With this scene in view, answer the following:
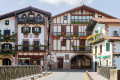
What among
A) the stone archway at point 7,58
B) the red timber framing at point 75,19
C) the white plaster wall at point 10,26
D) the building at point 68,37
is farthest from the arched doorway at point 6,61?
the red timber framing at point 75,19

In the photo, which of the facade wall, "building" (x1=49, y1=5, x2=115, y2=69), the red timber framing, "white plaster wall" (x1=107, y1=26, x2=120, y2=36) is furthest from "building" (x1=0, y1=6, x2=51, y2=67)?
the facade wall

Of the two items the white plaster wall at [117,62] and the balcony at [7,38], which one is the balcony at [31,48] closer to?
the balcony at [7,38]

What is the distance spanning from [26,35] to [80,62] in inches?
482

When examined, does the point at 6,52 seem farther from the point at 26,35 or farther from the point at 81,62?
the point at 81,62

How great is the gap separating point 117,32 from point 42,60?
18513 millimetres

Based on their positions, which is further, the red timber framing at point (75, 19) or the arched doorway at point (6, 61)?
the red timber framing at point (75, 19)

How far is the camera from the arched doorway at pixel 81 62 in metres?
51.5

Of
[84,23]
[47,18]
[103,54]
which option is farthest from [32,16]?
[103,54]

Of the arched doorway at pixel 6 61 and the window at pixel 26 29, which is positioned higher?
the window at pixel 26 29

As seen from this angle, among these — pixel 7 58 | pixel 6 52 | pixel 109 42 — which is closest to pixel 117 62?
pixel 109 42

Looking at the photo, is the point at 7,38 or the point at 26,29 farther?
the point at 26,29

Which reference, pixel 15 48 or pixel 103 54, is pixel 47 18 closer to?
pixel 15 48

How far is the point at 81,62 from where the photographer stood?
2050 inches

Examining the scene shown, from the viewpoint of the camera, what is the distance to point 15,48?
47938mm
